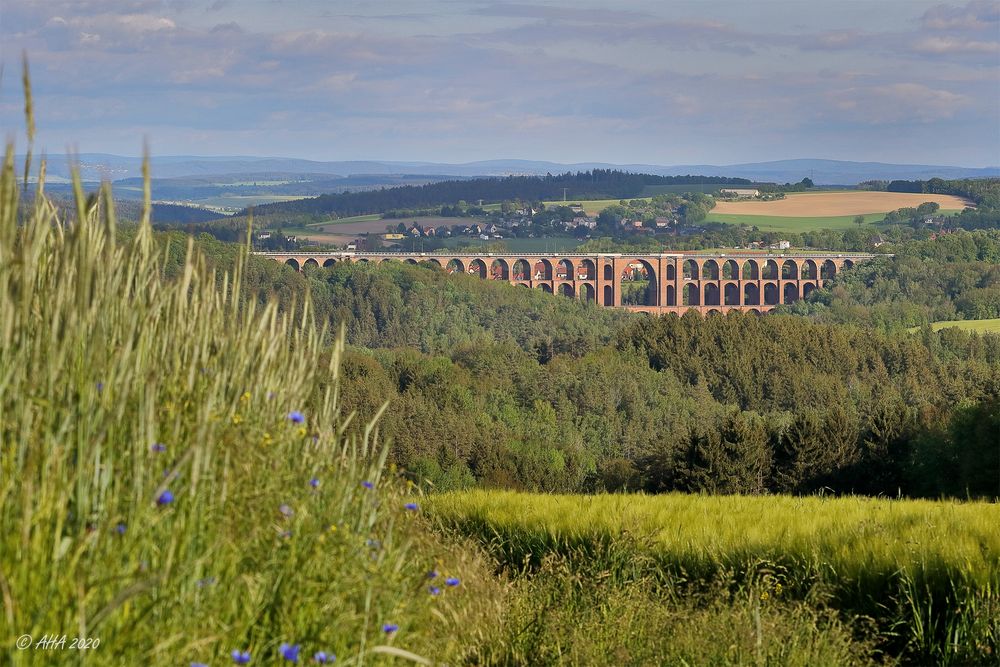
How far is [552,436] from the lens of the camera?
83938mm

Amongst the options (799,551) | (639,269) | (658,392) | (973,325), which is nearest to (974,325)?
(973,325)

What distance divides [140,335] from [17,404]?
0.67m

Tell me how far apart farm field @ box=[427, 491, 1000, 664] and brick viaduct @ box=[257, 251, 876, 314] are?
160457 millimetres

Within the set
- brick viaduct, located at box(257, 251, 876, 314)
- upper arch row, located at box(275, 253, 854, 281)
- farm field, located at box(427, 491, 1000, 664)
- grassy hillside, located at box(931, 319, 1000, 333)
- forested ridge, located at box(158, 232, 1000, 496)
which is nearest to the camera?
farm field, located at box(427, 491, 1000, 664)

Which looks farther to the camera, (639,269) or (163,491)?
(639,269)

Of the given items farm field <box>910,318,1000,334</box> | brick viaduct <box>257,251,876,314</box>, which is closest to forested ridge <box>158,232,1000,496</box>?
farm field <box>910,318,1000,334</box>

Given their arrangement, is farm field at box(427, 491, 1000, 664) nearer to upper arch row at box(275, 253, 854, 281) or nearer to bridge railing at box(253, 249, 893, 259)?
bridge railing at box(253, 249, 893, 259)

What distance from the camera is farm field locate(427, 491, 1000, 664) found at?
629 centimetres

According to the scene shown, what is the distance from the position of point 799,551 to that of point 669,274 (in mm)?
167402

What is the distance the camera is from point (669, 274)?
568ft

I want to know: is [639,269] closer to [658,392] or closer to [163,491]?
[658,392]

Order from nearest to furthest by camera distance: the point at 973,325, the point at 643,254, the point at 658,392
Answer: the point at 658,392 < the point at 973,325 < the point at 643,254

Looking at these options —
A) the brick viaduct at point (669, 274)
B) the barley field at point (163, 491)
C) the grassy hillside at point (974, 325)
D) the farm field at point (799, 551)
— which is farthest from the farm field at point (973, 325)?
the barley field at point (163, 491)

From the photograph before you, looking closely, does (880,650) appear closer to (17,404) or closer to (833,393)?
(17,404)
